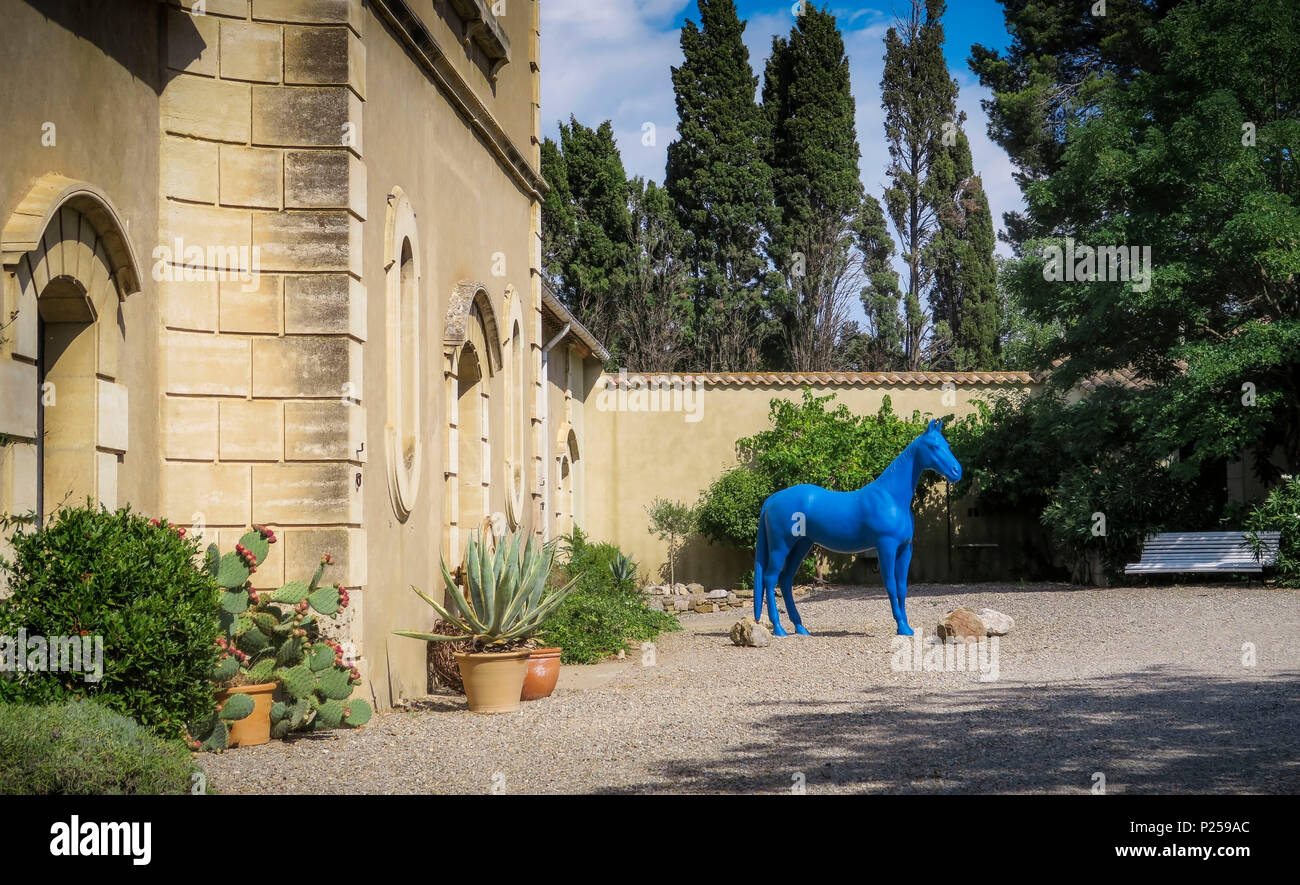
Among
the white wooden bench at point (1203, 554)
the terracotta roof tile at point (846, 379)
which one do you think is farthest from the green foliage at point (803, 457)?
the white wooden bench at point (1203, 554)

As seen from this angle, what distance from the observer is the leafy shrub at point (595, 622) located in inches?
434

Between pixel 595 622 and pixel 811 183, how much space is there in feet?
66.2

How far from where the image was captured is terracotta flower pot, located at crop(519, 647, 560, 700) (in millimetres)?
8492

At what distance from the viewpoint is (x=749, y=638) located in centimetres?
1145

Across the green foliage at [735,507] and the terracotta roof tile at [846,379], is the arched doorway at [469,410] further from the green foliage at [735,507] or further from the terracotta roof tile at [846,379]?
the terracotta roof tile at [846,379]

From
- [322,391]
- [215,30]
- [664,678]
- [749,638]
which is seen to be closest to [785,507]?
[749,638]

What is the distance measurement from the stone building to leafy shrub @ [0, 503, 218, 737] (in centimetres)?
51

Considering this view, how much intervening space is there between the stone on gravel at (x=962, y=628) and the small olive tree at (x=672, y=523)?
389 inches

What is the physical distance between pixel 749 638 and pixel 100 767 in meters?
7.68

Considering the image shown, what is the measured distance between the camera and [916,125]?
32.2m

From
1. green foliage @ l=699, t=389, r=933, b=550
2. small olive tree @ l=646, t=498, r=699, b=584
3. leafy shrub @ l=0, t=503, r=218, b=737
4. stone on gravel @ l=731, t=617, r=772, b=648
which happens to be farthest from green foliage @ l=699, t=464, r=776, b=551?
leafy shrub @ l=0, t=503, r=218, b=737

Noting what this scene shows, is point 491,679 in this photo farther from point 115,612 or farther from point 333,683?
point 115,612

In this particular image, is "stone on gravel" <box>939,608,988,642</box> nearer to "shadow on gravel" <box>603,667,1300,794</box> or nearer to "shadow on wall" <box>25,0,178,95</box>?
"shadow on gravel" <box>603,667,1300,794</box>
